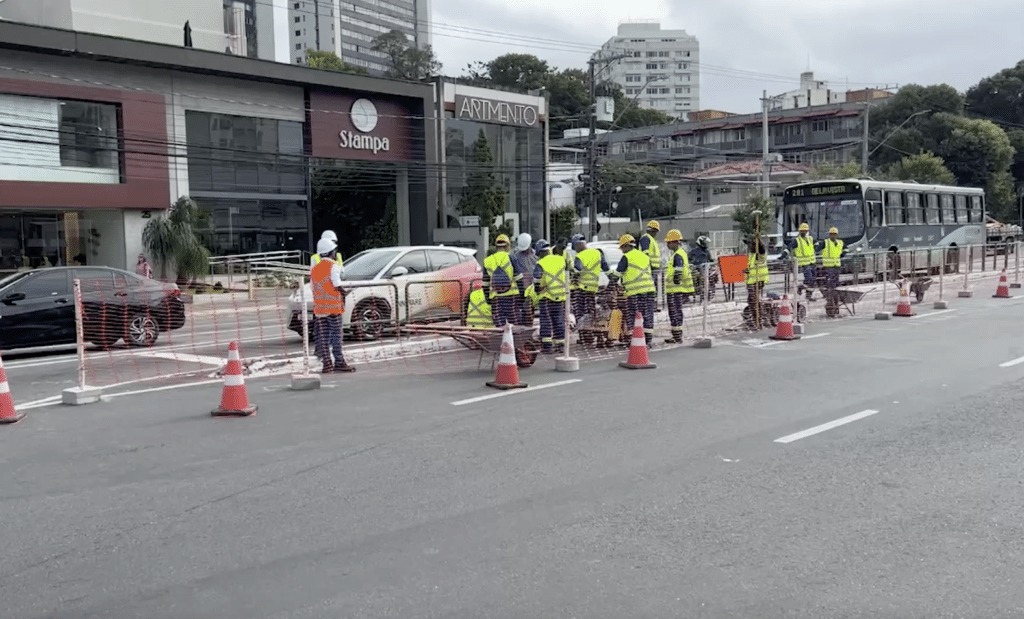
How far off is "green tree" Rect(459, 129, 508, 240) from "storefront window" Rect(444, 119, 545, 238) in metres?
0.10

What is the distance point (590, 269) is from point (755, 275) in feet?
13.8

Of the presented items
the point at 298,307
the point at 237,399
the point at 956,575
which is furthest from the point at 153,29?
the point at 956,575

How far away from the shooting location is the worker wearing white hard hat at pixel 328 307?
11.8m

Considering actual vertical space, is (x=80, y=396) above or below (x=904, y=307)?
below

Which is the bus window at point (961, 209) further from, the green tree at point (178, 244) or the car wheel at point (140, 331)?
the car wheel at point (140, 331)

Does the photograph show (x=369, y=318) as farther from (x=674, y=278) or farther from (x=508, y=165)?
(x=508, y=165)

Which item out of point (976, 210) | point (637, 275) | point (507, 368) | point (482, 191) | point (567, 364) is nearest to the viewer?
point (507, 368)

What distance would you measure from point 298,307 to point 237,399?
5608 mm

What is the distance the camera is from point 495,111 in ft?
139

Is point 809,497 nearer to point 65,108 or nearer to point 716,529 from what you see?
point 716,529

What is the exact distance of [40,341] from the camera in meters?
14.5

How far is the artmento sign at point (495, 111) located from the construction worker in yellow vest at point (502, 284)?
1146 inches

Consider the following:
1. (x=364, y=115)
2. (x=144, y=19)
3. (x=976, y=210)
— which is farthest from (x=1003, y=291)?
(x=144, y=19)

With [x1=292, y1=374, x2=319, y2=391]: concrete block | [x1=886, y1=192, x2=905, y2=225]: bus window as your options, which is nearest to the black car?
Answer: [x1=292, y1=374, x2=319, y2=391]: concrete block
